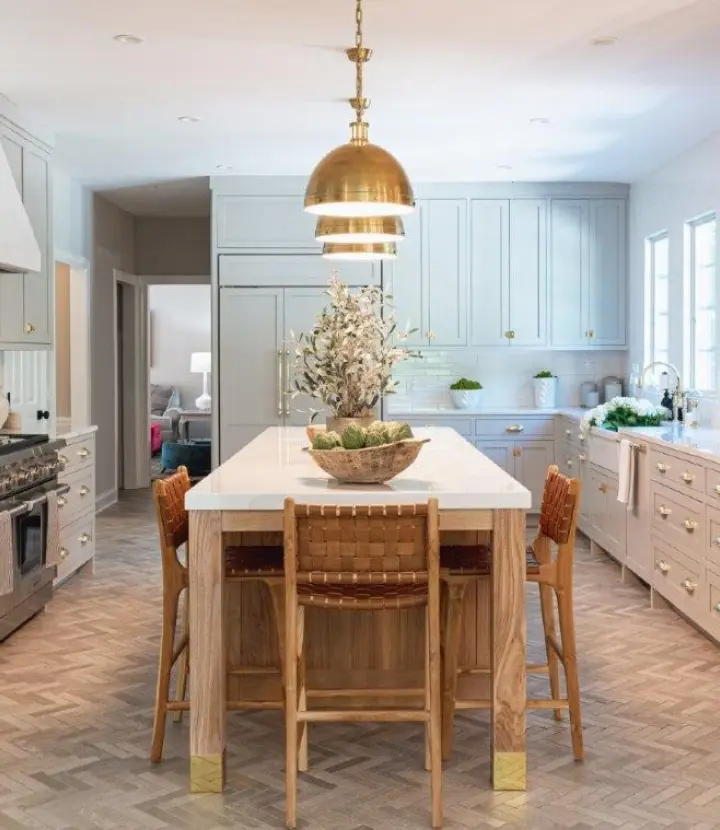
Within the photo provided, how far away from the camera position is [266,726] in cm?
392

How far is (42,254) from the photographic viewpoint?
6.59 m

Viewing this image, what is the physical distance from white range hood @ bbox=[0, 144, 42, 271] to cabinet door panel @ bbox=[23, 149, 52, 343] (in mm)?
514

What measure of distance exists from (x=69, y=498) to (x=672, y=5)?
158 inches

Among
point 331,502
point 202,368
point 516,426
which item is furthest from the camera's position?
point 202,368

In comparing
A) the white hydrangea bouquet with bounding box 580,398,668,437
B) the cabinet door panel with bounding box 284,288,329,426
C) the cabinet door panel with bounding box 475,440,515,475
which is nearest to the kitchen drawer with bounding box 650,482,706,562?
the white hydrangea bouquet with bounding box 580,398,668,437

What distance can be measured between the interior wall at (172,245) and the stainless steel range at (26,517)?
5203 mm

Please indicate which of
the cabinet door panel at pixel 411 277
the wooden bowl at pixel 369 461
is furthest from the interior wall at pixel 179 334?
the wooden bowl at pixel 369 461

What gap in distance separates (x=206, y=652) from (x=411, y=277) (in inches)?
220

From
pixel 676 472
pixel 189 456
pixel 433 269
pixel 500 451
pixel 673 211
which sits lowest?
pixel 189 456

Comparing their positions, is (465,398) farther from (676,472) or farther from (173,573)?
(173,573)

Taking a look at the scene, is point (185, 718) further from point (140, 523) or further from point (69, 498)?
point (140, 523)

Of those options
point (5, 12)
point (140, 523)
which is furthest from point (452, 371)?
point (5, 12)

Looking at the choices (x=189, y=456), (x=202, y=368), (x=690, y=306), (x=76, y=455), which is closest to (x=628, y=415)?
(x=690, y=306)

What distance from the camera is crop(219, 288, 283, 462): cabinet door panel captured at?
27.6 feet
